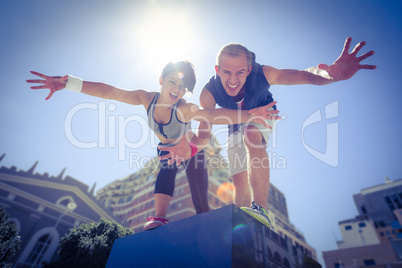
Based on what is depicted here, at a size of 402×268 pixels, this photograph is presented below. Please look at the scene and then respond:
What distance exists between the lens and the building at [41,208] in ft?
56.3

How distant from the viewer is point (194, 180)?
2.95 metres

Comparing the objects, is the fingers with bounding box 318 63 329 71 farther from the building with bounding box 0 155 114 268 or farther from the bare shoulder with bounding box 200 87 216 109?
the building with bounding box 0 155 114 268

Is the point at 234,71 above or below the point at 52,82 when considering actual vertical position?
above

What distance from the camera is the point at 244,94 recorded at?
2760 millimetres

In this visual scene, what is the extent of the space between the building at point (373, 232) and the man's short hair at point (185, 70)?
126ft

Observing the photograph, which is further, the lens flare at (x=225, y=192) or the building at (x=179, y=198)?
the lens flare at (x=225, y=192)

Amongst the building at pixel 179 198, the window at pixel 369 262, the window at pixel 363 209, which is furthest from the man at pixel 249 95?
the window at pixel 363 209

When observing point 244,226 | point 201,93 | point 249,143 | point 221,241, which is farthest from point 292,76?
point 221,241

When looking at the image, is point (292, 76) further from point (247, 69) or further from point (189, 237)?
point (189, 237)

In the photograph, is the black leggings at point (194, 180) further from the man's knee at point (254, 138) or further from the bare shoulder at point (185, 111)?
the man's knee at point (254, 138)

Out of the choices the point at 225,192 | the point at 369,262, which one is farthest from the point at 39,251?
the point at 369,262

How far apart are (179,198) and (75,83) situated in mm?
29780

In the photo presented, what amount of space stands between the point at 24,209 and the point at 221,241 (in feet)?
80.9

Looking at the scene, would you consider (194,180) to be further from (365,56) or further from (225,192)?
(225,192)
